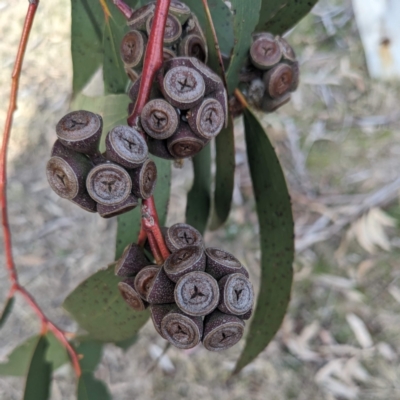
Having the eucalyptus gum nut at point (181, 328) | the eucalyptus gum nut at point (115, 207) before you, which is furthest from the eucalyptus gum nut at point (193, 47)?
the eucalyptus gum nut at point (181, 328)

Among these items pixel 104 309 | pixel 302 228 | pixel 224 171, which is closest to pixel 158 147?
pixel 224 171

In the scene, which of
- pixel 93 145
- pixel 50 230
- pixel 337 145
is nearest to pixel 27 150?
pixel 50 230

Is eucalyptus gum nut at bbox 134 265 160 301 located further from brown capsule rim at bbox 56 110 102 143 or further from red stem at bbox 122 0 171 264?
brown capsule rim at bbox 56 110 102 143

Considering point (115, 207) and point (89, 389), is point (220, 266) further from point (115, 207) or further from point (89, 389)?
point (89, 389)

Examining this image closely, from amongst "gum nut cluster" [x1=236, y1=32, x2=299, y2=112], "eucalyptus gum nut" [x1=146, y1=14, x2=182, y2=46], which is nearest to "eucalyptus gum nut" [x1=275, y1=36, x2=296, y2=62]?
"gum nut cluster" [x1=236, y1=32, x2=299, y2=112]

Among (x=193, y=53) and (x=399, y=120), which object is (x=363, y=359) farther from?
(x=193, y=53)
